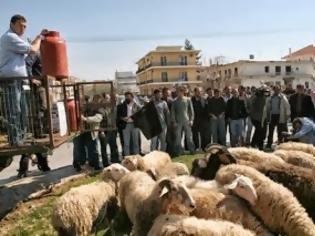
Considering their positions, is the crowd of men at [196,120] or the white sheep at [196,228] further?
the crowd of men at [196,120]

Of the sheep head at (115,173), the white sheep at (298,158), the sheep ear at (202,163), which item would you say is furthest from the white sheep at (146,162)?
the white sheep at (298,158)

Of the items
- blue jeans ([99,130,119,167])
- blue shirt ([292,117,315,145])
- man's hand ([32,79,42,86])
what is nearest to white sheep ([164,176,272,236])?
man's hand ([32,79,42,86])

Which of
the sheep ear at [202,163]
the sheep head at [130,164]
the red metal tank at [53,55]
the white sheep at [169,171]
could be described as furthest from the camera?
the sheep head at [130,164]

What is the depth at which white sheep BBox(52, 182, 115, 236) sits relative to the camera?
6.41 metres

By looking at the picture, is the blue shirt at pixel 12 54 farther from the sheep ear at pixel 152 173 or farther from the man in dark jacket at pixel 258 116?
the man in dark jacket at pixel 258 116

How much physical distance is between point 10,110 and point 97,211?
2.18 metres

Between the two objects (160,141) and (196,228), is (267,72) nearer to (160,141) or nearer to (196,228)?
(160,141)

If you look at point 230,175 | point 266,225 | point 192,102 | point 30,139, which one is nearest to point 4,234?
point 30,139

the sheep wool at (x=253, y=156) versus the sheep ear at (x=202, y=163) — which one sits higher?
the sheep wool at (x=253, y=156)

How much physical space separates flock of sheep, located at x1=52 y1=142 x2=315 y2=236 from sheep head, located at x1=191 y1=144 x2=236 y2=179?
19mm

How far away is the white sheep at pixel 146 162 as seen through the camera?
865 centimetres

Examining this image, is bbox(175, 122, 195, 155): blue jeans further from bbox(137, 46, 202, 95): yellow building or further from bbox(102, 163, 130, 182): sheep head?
bbox(137, 46, 202, 95): yellow building

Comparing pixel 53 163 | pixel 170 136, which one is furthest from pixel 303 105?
pixel 53 163

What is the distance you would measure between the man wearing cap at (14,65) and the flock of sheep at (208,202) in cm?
159
